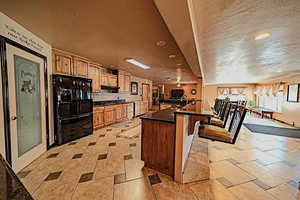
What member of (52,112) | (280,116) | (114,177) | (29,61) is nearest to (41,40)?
(29,61)

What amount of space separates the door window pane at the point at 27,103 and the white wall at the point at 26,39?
278 mm

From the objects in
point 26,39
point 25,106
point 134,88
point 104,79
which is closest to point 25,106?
point 25,106

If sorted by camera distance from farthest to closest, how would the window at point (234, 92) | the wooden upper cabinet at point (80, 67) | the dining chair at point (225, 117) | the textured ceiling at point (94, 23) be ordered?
1. the window at point (234, 92)
2. the wooden upper cabinet at point (80, 67)
3. the dining chair at point (225, 117)
4. the textured ceiling at point (94, 23)

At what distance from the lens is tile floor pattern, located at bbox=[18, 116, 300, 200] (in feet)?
4.97

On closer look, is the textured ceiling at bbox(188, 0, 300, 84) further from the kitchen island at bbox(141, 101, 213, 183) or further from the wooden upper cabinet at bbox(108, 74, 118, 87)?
the wooden upper cabinet at bbox(108, 74, 118, 87)

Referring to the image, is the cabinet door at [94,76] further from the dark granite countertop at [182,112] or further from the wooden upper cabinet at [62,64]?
the dark granite countertop at [182,112]

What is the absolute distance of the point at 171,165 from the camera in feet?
5.85

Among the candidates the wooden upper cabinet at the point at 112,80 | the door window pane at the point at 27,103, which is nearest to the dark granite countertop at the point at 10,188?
the door window pane at the point at 27,103

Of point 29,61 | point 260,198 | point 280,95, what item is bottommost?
point 260,198

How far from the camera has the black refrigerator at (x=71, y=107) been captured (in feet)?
8.97

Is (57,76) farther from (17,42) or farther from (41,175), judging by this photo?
(41,175)

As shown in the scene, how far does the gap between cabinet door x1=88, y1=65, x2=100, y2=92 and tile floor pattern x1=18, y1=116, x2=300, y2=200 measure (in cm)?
197

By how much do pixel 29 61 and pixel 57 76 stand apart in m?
0.59

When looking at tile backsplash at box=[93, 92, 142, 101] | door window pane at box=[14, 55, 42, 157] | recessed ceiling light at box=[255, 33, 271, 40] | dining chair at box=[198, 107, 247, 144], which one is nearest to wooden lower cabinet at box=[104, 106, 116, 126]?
tile backsplash at box=[93, 92, 142, 101]
